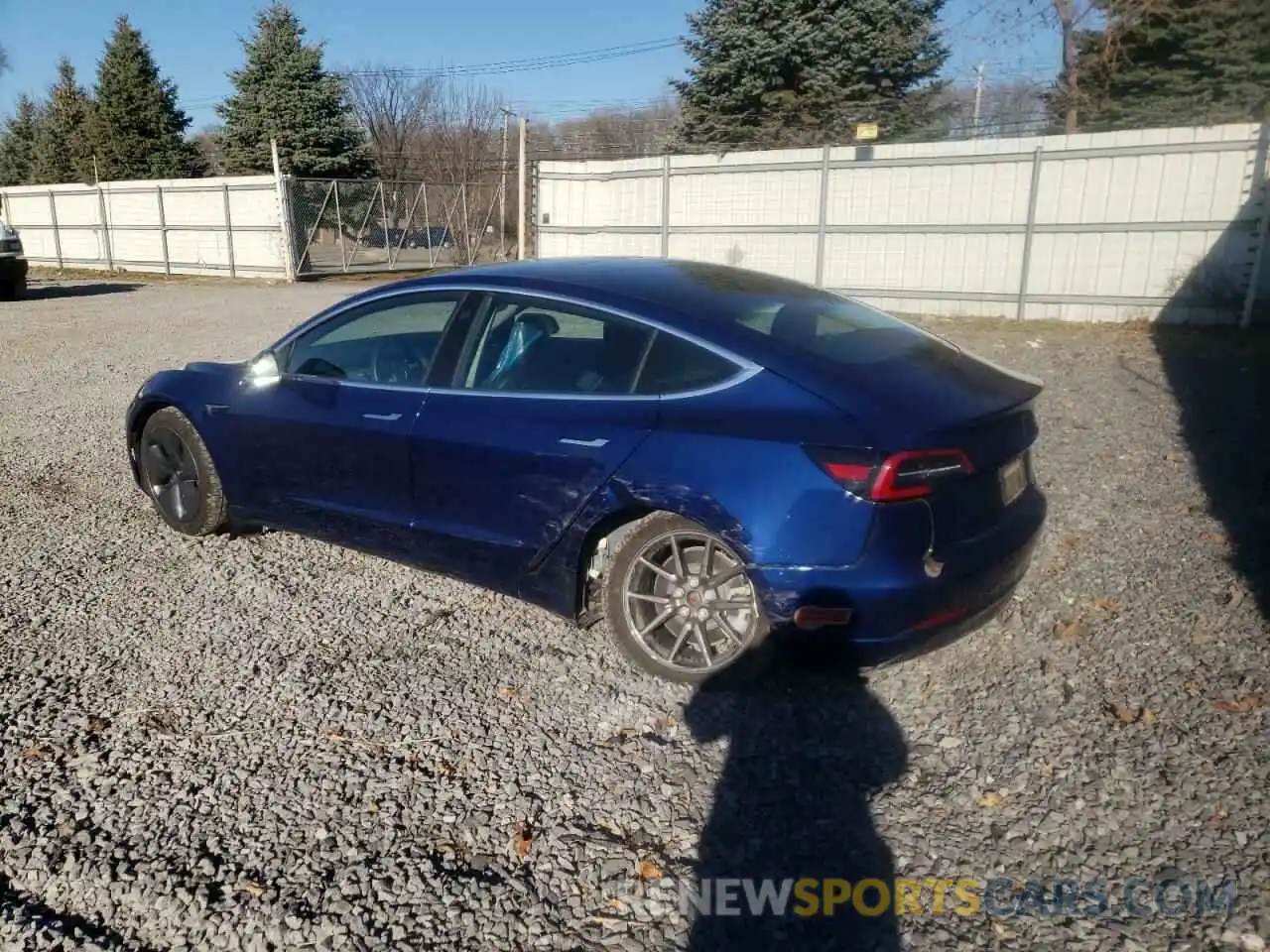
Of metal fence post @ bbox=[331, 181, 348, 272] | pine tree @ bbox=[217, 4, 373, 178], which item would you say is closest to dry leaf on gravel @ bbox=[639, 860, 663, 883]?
metal fence post @ bbox=[331, 181, 348, 272]

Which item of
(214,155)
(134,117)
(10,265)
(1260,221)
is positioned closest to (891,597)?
(1260,221)

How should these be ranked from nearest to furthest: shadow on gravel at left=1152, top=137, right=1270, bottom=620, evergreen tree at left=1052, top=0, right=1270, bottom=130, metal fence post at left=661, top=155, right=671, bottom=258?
shadow on gravel at left=1152, top=137, right=1270, bottom=620 → metal fence post at left=661, top=155, right=671, bottom=258 → evergreen tree at left=1052, top=0, right=1270, bottom=130

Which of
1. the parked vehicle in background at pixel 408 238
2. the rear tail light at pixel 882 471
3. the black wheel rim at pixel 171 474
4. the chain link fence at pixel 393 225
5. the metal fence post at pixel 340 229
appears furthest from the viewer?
the parked vehicle in background at pixel 408 238

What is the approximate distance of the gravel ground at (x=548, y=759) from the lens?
2.33 metres

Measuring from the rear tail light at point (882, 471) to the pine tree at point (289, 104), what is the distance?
35.6 m

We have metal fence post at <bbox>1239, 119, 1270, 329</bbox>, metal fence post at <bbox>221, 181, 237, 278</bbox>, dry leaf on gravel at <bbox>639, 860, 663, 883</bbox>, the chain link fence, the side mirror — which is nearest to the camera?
dry leaf on gravel at <bbox>639, 860, 663, 883</bbox>

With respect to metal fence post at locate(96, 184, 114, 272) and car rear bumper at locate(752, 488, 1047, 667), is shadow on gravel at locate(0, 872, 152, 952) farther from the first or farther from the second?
metal fence post at locate(96, 184, 114, 272)

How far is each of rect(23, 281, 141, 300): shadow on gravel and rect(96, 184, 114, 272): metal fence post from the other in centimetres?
397

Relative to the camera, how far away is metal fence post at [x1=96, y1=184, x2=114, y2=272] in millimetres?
26409

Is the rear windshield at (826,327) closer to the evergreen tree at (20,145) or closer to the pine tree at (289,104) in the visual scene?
the pine tree at (289,104)

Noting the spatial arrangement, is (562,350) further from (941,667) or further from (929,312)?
(929,312)

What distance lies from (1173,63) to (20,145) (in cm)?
4897

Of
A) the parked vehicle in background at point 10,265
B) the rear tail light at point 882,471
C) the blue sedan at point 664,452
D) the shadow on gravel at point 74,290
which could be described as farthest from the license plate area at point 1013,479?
the shadow on gravel at point 74,290

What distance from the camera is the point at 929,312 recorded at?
1464cm
